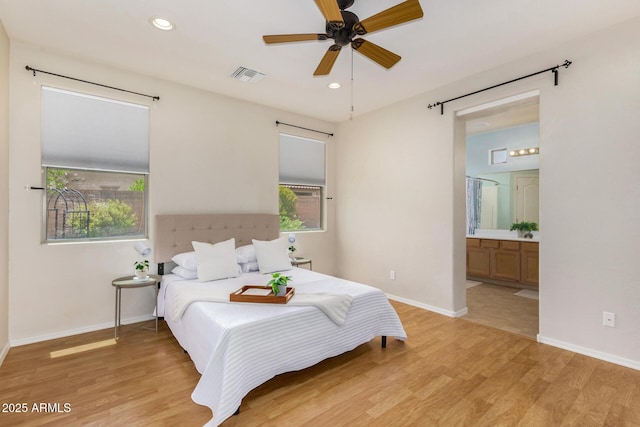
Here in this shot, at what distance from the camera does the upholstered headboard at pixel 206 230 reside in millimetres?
3527

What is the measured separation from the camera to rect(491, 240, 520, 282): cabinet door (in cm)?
500

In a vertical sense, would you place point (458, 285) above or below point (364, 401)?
above

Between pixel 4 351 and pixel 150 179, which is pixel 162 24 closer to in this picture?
pixel 150 179

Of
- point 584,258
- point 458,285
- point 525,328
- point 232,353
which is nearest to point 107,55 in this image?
point 232,353

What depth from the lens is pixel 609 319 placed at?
8.54 ft

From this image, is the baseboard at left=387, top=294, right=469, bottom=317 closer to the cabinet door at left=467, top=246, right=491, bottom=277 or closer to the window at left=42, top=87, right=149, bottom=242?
the cabinet door at left=467, top=246, right=491, bottom=277

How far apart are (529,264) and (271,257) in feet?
13.5

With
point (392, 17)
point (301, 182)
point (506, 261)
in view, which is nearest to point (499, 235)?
point (506, 261)

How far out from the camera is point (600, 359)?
2.63 m

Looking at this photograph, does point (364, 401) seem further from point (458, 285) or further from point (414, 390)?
point (458, 285)

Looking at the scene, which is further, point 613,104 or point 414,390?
point 613,104

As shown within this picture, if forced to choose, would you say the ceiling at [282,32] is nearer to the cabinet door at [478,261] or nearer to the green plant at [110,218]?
the green plant at [110,218]

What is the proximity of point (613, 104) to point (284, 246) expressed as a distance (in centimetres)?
352

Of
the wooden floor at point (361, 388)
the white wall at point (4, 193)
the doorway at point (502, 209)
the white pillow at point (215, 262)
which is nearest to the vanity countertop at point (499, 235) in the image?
the doorway at point (502, 209)
